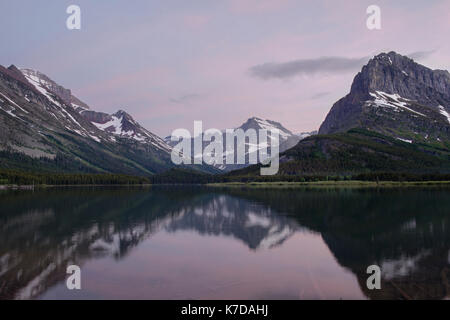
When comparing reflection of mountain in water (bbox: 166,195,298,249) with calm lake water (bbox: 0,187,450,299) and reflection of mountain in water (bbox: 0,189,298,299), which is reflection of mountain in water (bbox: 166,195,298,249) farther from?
calm lake water (bbox: 0,187,450,299)

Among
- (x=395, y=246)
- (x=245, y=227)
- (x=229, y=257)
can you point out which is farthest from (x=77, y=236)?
(x=395, y=246)

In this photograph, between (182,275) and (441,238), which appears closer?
(182,275)

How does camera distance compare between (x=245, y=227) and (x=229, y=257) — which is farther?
(x=245, y=227)

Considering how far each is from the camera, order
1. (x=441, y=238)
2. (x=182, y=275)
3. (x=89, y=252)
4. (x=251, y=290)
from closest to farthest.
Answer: (x=251, y=290), (x=182, y=275), (x=89, y=252), (x=441, y=238)

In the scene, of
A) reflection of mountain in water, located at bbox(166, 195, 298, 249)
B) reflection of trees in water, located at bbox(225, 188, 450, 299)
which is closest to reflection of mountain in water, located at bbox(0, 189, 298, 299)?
reflection of mountain in water, located at bbox(166, 195, 298, 249)

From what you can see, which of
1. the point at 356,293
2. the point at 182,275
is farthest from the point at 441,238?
the point at 182,275

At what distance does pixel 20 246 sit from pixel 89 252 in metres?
9.35

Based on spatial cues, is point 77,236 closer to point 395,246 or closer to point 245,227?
point 245,227

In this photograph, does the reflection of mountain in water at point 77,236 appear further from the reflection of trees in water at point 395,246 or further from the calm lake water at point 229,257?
the reflection of trees in water at point 395,246

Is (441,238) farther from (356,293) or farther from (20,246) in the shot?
(20,246)

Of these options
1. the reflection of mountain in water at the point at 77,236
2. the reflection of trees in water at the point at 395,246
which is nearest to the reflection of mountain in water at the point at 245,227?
the reflection of mountain in water at the point at 77,236

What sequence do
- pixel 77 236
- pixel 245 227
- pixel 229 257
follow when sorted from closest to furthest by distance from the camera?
pixel 229 257, pixel 77 236, pixel 245 227

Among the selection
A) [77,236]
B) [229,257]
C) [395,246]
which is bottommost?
[229,257]
